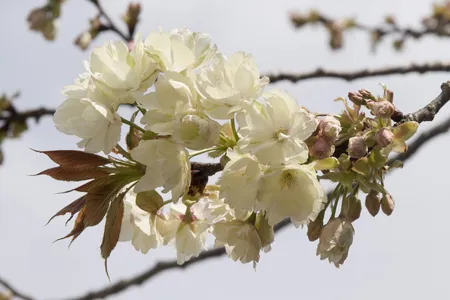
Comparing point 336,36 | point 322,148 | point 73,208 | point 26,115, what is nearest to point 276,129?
point 322,148

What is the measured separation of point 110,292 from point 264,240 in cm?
161

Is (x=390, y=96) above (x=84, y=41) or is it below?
above

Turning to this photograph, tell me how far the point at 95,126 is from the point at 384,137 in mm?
480

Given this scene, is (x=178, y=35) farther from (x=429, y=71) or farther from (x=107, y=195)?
(x=429, y=71)

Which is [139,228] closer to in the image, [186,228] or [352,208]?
[186,228]

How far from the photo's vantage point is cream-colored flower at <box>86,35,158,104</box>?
1.02 meters

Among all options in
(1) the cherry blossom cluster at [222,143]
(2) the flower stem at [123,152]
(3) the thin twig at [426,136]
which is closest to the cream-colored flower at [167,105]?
(1) the cherry blossom cluster at [222,143]

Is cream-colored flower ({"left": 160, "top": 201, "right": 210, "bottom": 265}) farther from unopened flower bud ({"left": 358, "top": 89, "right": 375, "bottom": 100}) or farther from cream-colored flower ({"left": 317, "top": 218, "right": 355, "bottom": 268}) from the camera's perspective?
unopened flower bud ({"left": 358, "top": 89, "right": 375, "bottom": 100})

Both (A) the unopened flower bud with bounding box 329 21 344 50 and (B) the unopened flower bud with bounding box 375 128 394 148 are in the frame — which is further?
(A) the unopened flower bud with bounding box 329 21 344 50

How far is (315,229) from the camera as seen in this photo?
1112 millimetres

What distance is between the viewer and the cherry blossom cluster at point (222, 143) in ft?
3.18

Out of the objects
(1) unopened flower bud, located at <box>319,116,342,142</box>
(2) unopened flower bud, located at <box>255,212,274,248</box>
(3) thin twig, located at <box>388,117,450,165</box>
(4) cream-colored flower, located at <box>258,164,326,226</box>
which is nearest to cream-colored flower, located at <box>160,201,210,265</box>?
(2) unopened flower bud, located at <box>255,212,274,248</box>

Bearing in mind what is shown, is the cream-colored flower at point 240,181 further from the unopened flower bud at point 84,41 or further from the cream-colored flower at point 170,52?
the unopened flower bud at point 84,41

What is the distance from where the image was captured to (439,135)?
245cm
